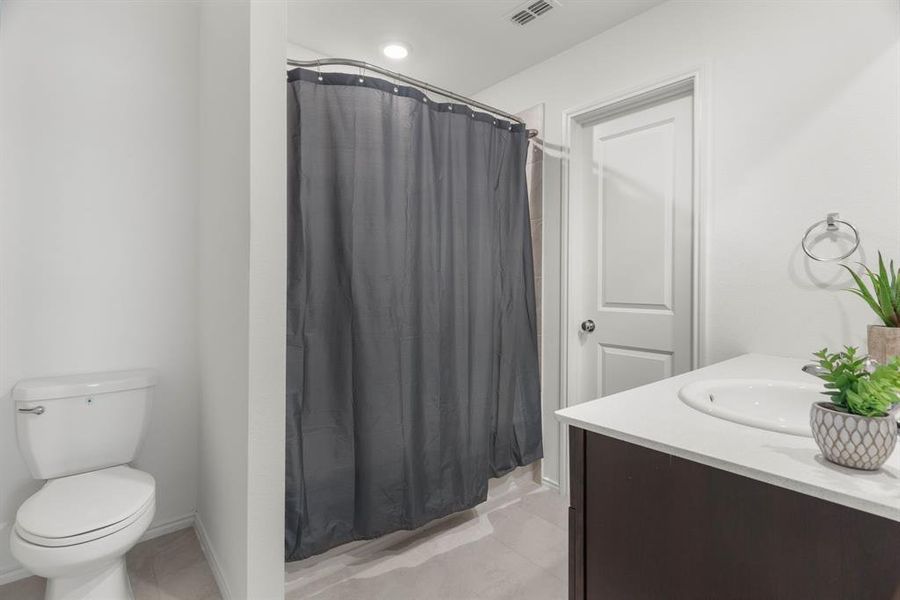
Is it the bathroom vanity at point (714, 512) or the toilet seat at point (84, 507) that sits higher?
the bathroom vanity at point (714, 512)

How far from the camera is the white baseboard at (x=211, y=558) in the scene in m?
1.55

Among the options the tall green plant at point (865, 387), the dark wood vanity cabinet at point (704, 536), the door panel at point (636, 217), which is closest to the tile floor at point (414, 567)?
the dark wood vanity cabinet at point (704, 536)

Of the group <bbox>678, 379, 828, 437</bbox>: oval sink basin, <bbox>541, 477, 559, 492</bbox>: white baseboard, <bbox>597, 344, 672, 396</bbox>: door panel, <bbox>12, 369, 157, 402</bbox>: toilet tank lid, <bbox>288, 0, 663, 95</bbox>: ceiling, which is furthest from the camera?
<bbox>541, 477, 559, 492</bbox>: white baseboard

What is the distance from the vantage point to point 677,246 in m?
2.00

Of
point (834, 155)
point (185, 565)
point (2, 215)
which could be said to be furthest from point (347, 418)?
point (834, 155)

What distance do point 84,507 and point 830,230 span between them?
2658 millimetres

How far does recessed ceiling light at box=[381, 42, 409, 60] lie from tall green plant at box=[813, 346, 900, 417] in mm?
2277

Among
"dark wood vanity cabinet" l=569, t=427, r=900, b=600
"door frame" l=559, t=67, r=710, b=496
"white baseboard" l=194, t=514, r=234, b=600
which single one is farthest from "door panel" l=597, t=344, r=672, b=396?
"white baseboard" l=194, t=514, r=234, b=600

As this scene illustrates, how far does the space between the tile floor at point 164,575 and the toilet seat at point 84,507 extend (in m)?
0.36

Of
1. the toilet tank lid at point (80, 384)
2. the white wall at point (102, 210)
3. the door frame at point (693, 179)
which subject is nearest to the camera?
the toilet tank lid at point (80, 384)

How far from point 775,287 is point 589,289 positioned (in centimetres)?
85

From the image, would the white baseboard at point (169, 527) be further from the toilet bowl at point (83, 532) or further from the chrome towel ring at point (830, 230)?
the chrome towel ring at point (830, 230)

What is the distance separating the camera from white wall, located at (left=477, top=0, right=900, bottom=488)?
1.45 meters

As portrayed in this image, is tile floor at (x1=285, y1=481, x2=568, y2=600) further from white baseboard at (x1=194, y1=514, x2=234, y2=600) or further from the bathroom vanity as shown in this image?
the bathroom vanity
